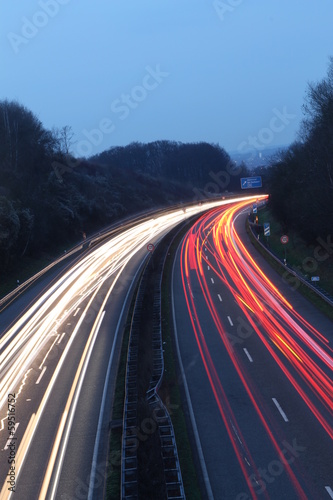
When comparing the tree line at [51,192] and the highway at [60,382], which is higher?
the tree line at [51,192]

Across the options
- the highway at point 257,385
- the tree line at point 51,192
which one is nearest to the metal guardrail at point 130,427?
the highway at point 257,385

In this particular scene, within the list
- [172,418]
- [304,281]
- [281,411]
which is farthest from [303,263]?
[172,418]

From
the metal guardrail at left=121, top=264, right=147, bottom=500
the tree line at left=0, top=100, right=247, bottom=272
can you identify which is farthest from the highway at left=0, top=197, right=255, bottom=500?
the tree line at left=0, top=100, right=247, bottom=272

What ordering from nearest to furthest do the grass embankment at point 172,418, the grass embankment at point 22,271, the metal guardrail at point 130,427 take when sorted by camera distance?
1. the metal guardrail at point 130,427
2. the grass embankment at point 172,418
3. the grass embankment at point 22,271

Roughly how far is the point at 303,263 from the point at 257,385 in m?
21.1

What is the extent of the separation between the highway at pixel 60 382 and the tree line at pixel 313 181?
49.2 feet

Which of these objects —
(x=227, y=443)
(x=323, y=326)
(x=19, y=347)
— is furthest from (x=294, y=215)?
(x=227, y=443)

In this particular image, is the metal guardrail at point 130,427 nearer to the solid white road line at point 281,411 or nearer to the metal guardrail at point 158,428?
the metal guardrail at point 158,428

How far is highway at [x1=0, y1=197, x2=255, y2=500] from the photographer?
14.3 m

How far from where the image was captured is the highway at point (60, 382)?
14.3m

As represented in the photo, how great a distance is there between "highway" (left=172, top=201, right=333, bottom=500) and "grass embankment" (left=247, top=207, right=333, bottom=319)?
0.73m

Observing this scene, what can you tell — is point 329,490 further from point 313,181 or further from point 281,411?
point 313,181

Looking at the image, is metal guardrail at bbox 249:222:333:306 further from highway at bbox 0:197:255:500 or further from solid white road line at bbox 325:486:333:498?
solid white road line at bbox 325:486:333:498

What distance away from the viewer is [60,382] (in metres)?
20.6
